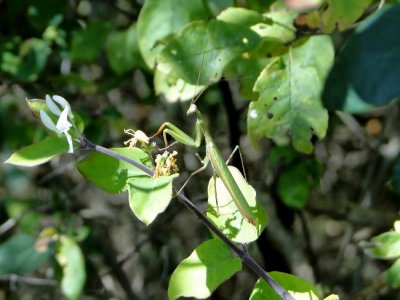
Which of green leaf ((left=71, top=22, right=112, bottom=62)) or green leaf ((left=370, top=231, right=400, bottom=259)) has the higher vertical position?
green leaf ((left=370, top=231, right=400, bottom=259))

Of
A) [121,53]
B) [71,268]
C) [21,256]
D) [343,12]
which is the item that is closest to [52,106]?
[343,12]

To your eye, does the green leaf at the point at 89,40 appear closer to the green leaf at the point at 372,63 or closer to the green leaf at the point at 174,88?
the green leaf at the point at 174,88

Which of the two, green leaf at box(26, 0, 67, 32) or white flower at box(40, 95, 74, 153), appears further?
green leaf at box(26, 0, 67, 32)

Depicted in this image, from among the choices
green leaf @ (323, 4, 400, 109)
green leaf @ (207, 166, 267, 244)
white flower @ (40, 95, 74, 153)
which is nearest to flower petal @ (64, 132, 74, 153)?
white flower @ (40, 95, 74, 153)

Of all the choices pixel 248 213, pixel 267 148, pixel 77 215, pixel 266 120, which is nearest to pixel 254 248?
pixel 267 148

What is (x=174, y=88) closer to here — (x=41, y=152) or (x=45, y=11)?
(x=41, y=152)

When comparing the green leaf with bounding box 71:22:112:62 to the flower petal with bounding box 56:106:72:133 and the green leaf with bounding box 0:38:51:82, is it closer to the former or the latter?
the green leaf with bounding box 0:38:51:82

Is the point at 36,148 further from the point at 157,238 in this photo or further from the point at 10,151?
the point at 157,238

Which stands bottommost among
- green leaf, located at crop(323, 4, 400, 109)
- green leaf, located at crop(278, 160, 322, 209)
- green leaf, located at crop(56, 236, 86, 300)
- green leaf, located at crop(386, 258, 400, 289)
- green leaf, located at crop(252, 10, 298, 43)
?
green leaf, located at crop(56, 236, 86, 300)
